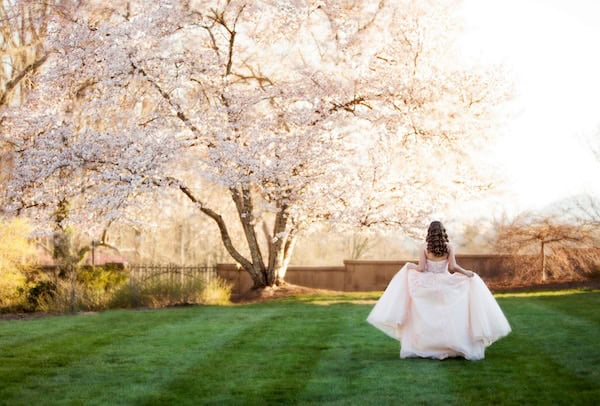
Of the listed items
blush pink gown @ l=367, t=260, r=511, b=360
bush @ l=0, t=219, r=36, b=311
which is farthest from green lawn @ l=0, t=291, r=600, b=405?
bush @ l=0, t=219, r=36, b=311

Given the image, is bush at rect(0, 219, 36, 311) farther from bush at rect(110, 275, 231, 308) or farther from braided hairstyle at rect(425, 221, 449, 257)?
braided hairstyle at rect(425, 221, 449, 257)

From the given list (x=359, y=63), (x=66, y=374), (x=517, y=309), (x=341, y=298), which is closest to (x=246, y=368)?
(x=66, y=374)

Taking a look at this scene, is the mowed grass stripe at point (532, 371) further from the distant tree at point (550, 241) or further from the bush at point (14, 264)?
the bush at point (14, 264)

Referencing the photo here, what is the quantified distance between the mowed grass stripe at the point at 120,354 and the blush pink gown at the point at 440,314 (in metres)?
2.60

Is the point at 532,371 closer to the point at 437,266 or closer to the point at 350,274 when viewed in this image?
the point at 437,266

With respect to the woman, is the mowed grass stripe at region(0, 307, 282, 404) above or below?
below

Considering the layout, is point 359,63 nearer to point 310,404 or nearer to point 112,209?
point 112,209

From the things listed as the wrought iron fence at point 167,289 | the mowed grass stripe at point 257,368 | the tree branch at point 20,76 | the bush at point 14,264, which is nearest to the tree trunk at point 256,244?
the wrought iron fence at point 167,289

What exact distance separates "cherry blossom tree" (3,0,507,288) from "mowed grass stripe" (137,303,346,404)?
8175 mm

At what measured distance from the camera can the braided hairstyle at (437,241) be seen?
11258mm

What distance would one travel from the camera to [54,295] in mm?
21375

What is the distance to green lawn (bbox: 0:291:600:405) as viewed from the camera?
8484mm

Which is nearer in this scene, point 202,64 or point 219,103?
point 202,64

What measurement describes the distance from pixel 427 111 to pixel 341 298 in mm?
5518
